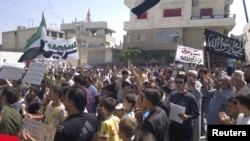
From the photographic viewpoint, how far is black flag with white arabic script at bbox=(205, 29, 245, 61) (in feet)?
29.9

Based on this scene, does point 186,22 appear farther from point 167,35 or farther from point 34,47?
point 34,47

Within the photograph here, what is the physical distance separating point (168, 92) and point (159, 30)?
37.6 meters

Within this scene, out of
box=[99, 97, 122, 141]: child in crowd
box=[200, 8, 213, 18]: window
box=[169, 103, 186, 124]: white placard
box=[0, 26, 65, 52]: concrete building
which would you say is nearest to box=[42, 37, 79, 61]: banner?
Result: box=[169, 103, 186, 124]: white placard

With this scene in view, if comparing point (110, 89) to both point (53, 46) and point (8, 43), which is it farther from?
point (8, 43)

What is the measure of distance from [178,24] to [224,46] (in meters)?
33.3

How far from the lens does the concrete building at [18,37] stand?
2118 inches

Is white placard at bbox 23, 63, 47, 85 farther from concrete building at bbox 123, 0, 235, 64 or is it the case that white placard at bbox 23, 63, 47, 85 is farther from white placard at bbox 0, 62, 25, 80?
concrete building at bbox 123, 0, 235, 64

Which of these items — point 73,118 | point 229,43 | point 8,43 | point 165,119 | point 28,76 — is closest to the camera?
point 73,118

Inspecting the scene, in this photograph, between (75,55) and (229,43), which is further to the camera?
(75,55)

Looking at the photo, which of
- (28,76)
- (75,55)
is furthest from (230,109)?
(75,55)

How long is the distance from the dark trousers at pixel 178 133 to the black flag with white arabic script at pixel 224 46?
413 centimetres

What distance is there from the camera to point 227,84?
6148mm

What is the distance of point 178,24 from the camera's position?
41844mm

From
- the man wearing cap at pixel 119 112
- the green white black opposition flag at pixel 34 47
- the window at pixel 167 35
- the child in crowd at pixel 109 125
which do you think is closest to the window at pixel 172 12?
the window at pixel 167 35
